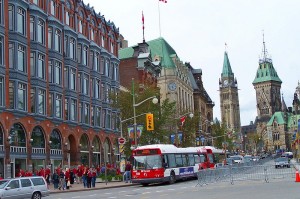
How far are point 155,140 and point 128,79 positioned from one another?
25265 millimetres

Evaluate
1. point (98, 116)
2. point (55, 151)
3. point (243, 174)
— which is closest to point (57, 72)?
point (55, 151)

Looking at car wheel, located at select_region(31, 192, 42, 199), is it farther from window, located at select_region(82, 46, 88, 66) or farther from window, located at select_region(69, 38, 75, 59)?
window, located at select_region(82, 46, 88, 66)

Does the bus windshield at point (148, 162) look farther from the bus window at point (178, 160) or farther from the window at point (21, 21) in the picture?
the window at point (21, 21)

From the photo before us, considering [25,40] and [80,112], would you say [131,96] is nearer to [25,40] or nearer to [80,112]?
[80,112]

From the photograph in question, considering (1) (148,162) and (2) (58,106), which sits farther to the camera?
(2) (58,106)

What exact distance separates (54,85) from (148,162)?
17.5 meters

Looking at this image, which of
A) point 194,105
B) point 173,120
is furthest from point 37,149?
point 194,105

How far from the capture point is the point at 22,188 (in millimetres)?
24906

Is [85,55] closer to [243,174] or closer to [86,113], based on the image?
[86,113]

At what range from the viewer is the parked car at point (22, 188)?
2403 cm

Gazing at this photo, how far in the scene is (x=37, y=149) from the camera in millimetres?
46562

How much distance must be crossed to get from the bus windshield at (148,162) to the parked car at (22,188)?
11707 mm

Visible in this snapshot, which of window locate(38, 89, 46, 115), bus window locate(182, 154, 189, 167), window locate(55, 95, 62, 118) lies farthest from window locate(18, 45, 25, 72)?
bus window locate(182, 154, 189, 167)

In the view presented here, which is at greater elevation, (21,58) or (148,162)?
(21,58)
